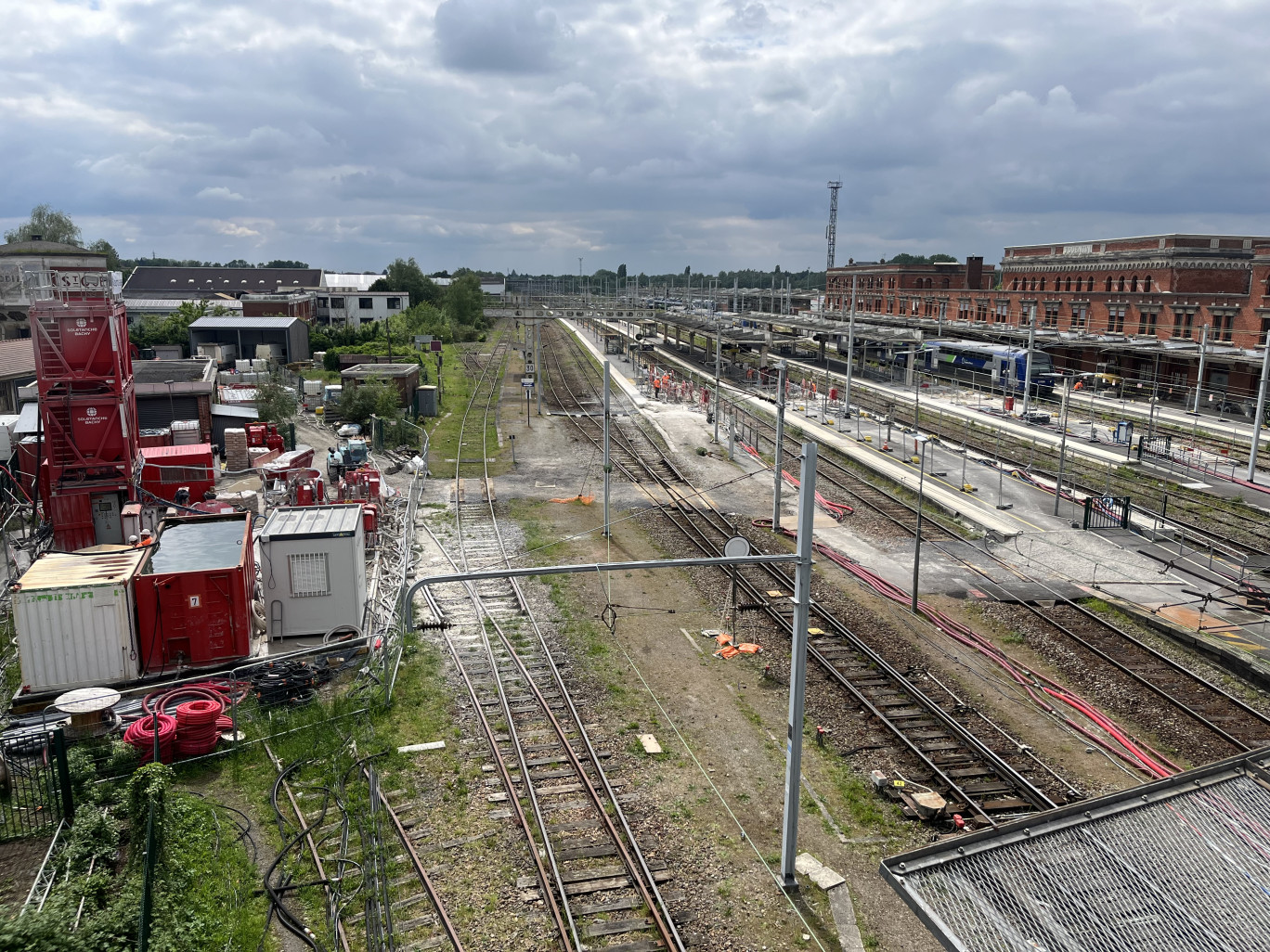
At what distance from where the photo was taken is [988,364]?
55938 mm

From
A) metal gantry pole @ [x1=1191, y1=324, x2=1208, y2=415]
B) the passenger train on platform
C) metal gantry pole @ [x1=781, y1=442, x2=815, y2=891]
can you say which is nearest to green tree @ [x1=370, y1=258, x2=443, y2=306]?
the passenger train on platform

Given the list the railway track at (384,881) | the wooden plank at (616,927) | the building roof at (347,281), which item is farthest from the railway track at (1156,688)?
the building roof at (347,281)

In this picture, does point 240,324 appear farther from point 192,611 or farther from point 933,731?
point 933,731

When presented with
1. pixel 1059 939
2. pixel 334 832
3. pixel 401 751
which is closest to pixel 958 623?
pixel 401 751

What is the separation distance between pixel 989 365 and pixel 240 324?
49.8 meters

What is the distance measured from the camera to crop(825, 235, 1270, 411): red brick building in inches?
1784

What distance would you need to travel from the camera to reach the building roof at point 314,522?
16000mm

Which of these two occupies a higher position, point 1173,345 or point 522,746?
point 1173,345

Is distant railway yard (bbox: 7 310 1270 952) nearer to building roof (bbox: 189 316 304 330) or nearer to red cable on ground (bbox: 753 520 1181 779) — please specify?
red cable on ground (bbox: 753 520 1181 779)

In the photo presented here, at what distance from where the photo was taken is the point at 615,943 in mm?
9242

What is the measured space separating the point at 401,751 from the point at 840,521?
16.5 m

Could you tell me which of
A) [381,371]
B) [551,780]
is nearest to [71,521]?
[551,780]

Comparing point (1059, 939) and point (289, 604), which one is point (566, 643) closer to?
point (289, 604)

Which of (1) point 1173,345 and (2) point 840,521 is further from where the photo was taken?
(1) point 1173,345
